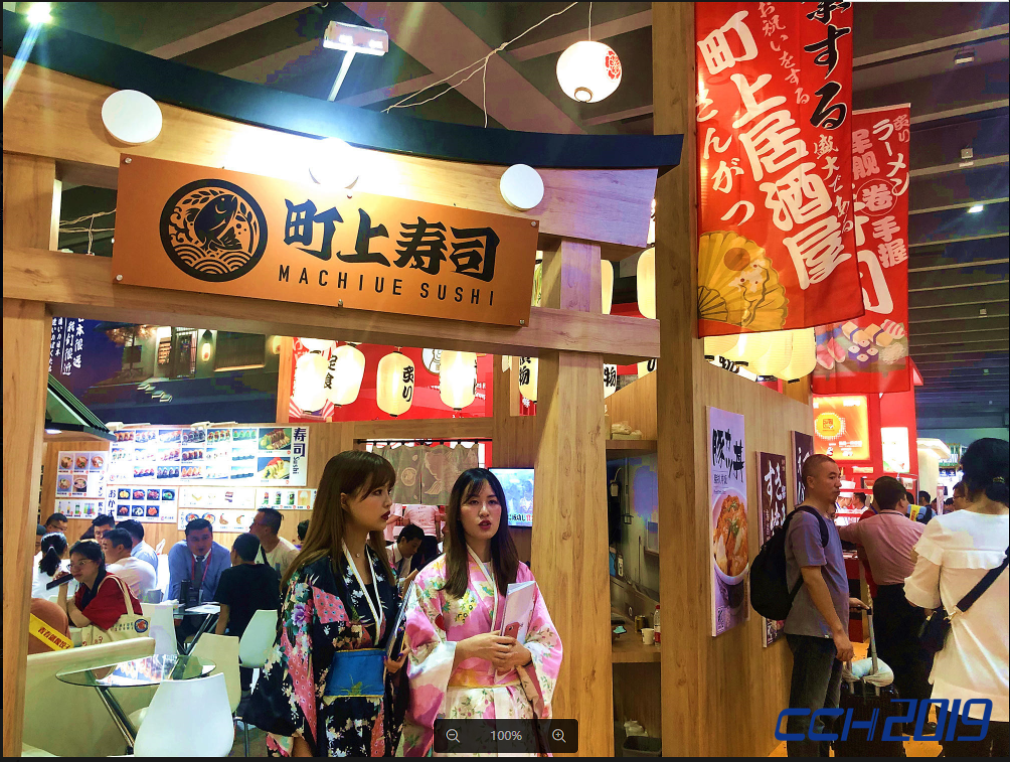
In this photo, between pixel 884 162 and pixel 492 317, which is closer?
pixel 492 317

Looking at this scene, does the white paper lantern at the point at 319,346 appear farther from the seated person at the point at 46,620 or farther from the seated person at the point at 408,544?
the seated person at the point at 46,620

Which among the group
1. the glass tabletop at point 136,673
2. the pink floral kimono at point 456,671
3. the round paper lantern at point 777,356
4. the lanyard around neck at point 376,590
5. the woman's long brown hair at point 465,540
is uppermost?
the round paper lantern at point 777,356

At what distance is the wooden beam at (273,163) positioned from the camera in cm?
255

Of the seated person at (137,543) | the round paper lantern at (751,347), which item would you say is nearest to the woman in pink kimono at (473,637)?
the round paper lantern at (751,347)

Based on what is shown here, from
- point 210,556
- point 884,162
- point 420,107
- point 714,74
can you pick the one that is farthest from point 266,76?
point 884,162

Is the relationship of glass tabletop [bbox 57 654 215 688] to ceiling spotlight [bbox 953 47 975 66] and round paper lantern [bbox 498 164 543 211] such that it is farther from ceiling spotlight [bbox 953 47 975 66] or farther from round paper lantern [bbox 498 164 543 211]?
ceiling spotlight [bbox 953 47 975 66]

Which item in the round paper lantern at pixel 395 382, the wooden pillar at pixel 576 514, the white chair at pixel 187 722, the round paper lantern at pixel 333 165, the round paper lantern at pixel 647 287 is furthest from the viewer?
the round paper lantern at pixel 395 382

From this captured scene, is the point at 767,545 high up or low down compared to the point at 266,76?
down

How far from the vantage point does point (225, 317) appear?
274 centimetres

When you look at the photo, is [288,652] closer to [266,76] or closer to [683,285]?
[683,285]

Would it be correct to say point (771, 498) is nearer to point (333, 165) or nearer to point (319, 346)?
point (333, 165)

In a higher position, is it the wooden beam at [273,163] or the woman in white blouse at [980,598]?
the wooden beam at [273,163]

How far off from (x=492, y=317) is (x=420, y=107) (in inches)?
148

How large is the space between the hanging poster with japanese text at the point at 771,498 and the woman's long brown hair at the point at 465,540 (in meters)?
3.01
